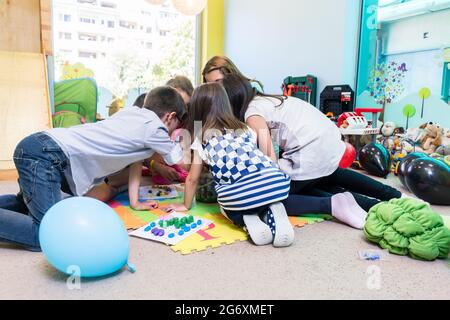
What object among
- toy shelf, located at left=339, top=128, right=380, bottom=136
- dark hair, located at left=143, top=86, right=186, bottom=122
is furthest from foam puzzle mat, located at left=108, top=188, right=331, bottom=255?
toy shelf, located at left=339, top=128, right=380, bottom=136

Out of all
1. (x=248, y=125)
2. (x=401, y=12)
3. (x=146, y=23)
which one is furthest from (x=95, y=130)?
(x=146, y=23)

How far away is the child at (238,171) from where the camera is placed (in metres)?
1.19

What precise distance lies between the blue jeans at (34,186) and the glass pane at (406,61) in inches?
89.1

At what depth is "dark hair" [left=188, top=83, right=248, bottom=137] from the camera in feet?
4.43

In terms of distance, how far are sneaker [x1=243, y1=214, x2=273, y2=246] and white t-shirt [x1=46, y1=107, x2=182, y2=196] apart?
1.35 ft

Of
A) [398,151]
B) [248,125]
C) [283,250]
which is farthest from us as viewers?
[398,151]

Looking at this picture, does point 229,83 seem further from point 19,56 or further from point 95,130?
point 19,56

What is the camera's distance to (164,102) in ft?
4.66

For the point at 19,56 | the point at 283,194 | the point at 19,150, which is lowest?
the point at 283,194

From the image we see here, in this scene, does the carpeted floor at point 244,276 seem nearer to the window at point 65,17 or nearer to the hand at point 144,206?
the hand at point 144,206

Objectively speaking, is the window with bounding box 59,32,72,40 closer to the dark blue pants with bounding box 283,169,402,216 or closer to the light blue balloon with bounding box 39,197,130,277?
the dark blue pants with bounding box 283,169,402,216

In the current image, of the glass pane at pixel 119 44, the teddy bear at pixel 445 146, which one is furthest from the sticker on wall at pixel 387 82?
the glass pane at pixel 119 44

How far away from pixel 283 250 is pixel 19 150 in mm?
845

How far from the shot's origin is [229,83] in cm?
149
